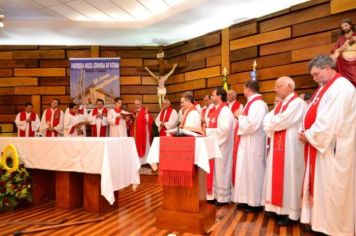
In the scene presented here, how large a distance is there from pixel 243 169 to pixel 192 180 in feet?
4.00

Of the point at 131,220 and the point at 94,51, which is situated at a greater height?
the point at 94,51

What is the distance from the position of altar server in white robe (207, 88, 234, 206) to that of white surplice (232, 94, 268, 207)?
1.22 ft

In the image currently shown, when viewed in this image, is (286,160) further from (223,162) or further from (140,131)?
(140,131)

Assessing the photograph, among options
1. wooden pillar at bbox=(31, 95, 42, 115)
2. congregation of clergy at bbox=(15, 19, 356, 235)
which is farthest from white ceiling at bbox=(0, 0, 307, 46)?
congregation of clergy at bbox=(15, 19, 356, 235)

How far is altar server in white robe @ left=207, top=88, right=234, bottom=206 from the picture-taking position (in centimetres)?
459

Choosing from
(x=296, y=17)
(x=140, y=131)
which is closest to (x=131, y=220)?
(x=140, y=131)

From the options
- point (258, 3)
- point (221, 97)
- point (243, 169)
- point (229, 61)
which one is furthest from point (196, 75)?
point (243, 169)

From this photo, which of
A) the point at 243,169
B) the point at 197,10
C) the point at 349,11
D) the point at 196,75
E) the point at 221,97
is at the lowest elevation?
the point at 243,169

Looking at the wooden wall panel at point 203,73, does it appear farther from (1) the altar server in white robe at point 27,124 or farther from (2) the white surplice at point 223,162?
(1) the altar server in white robe at point 27,124

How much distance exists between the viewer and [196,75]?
862 centimetres

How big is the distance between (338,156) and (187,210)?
1.57m

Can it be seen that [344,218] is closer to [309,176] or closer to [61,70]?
[309,176]

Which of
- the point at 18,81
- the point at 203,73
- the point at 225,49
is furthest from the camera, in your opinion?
the point at 18,81

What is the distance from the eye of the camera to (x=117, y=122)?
7949 millimetres
